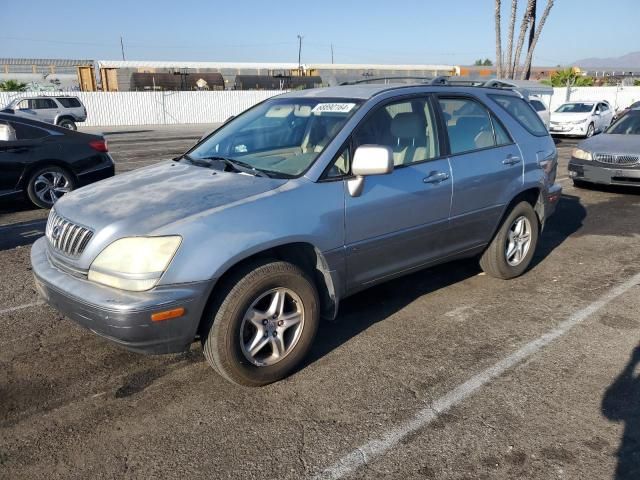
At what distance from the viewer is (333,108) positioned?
397cm

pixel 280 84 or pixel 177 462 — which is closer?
pixel 177 462

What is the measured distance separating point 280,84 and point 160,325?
47553 millimetres

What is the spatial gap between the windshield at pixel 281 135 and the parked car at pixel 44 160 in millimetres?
4408

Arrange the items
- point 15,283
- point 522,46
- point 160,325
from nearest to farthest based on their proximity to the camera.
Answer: point 160,325, point 15,283, point 522,46

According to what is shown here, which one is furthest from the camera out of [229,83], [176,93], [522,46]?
[229,83]

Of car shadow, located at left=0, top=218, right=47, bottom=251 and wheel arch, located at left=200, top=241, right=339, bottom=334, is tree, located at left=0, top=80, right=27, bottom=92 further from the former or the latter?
wheel arch, located at left=200, top=241, right=339, bottom=334

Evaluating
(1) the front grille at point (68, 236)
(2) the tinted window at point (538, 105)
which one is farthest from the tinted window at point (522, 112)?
(2) the tinted window at point (538, 105)

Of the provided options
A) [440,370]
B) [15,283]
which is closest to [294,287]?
[440,370]

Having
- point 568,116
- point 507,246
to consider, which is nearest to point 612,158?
point 507,246

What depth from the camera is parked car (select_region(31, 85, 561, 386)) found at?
288 centimetres

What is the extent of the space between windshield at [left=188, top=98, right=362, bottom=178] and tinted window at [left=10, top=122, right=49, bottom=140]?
4507 mm

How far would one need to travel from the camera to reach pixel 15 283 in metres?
4.94

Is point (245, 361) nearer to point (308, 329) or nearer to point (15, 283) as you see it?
point (308, 329)

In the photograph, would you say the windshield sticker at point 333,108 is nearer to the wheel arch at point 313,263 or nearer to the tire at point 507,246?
the wheel arch at point 313,263
